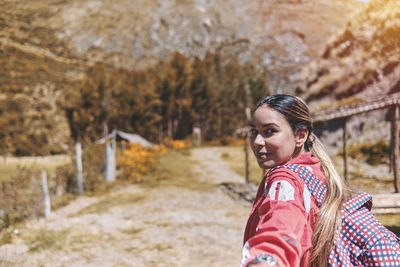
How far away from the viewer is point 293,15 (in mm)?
122500

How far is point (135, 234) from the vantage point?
22.0 ft

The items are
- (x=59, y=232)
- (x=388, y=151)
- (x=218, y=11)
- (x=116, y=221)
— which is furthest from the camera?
(x=218, y=11)

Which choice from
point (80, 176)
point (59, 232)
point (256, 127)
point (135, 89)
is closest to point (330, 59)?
point (80, 176)

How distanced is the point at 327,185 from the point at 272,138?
0.37 m

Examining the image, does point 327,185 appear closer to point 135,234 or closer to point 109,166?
point 135,234

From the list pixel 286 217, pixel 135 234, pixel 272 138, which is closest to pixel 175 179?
pixel 135 234

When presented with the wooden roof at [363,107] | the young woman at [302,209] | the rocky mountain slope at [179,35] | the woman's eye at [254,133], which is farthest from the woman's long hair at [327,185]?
the rocky mountain slope at [179,35]

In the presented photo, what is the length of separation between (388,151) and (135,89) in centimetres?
3228

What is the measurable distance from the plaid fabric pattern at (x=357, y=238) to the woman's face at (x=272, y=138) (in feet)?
0.23

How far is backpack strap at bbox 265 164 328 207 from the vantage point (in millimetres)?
1246

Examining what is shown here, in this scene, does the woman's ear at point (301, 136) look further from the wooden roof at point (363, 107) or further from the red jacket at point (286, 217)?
the wooden roof at point (363, 107)

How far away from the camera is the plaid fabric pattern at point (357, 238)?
114 cm

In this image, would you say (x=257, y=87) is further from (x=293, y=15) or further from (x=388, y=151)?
(x=293, y=15)

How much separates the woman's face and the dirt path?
170 inches
